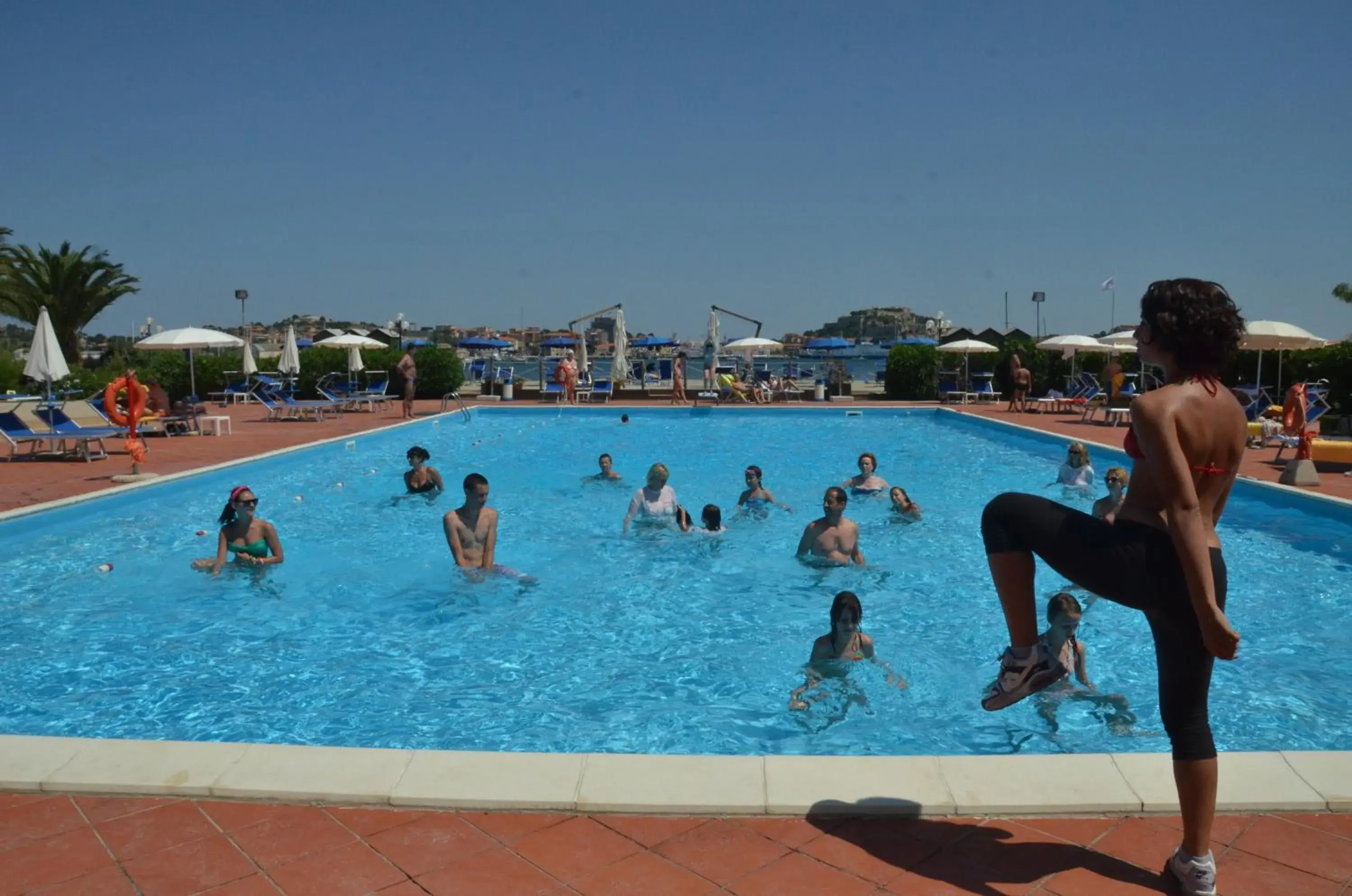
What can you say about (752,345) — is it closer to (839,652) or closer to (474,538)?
(474,538)

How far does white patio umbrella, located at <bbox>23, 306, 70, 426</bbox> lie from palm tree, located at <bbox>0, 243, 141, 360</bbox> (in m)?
18.9

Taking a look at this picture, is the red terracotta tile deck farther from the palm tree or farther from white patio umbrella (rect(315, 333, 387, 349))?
the palm tree

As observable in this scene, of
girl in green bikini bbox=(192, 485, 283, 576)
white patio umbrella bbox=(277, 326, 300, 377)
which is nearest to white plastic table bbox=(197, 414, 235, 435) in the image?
white patio umbrella bbox=(277, 326, 300, 377)

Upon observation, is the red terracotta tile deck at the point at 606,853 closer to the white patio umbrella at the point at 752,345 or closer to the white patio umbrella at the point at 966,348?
the white patio umbrella at the point at 966,348

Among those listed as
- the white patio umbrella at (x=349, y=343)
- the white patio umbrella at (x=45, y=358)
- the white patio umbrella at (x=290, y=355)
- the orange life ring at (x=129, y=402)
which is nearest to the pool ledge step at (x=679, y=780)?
the orange life ring at (x=129, y=402)

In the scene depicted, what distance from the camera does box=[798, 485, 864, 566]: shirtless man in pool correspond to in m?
8.05

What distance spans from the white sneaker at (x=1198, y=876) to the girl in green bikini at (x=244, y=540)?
695 cm

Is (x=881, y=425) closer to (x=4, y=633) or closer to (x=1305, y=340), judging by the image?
(x=1305, y=340)

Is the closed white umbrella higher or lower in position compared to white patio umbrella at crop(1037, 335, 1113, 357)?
lower

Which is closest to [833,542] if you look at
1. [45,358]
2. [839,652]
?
[839,652]

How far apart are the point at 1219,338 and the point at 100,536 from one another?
974 centimetres

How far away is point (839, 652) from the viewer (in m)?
5.35

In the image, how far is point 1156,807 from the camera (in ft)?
9.55

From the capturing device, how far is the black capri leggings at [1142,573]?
2.25 meters
